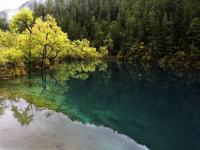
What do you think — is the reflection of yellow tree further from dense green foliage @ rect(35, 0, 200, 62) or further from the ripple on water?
dense green foliage @ rect(35, 0, 200, 62)

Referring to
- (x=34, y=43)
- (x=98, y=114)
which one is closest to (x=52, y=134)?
(x=98, y=114)

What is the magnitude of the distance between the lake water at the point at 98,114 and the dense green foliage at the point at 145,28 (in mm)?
35424

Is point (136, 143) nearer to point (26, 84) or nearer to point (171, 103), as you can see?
point (171, 103)

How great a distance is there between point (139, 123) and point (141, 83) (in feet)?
96.5

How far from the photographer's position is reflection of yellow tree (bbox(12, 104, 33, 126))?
34062 millimetres

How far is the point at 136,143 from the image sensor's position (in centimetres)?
2772

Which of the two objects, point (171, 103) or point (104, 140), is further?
point (171, 103)

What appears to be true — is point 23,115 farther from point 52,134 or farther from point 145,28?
point 145,28

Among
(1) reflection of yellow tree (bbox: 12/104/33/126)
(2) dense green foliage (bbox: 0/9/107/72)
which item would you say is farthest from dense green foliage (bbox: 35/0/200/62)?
(1) reflection of yellow tree (bbox: 12/104/33/126)

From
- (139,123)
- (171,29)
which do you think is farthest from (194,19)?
(139,123)

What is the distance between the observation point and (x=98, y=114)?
39.1 meters

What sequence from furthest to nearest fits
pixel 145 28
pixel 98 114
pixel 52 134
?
1. pixel 145 28
2. pixel 98 114
3. pixel 52 134

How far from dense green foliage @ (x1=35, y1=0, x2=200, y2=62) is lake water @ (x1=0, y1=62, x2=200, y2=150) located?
3542 cm

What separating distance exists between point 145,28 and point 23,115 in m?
81.7
